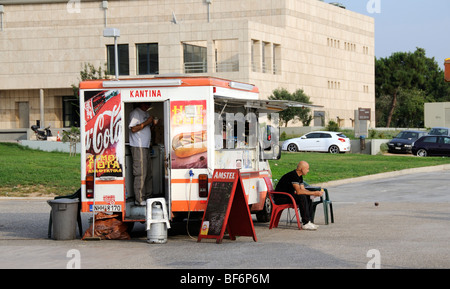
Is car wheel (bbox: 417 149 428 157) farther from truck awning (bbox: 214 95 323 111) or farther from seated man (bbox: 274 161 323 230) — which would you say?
seated man (bbox: 274 161 323 230)

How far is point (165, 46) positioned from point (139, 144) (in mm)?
61250

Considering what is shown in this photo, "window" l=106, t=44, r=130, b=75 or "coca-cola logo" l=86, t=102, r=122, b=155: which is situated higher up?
"window" l=106, t=44, r=130, b=75

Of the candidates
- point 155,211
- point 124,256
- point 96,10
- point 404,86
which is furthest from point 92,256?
point 404,86

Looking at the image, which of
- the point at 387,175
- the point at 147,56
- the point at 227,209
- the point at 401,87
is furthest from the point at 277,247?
the point at 401,87

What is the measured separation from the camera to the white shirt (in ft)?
46.2

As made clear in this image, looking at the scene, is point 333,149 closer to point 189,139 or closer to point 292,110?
point 292,110

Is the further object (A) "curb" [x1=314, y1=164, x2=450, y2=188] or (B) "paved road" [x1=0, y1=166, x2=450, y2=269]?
(A) "curb" [x1=314, y1=164, x2=450, y2=188]

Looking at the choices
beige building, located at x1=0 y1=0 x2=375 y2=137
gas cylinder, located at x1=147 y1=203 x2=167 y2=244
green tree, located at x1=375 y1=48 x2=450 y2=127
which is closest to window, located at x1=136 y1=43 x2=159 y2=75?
beige building, located at x1=0 y1=0 x2=375 y2=137

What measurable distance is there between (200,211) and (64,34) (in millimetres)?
66388

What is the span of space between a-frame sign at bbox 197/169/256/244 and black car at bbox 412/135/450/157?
112ft

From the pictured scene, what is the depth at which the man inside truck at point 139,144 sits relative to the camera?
14062mm

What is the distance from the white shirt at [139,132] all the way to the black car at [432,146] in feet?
111

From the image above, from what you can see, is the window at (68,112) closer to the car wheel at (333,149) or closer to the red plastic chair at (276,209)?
the car wheel at (333,149)
